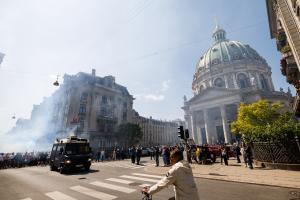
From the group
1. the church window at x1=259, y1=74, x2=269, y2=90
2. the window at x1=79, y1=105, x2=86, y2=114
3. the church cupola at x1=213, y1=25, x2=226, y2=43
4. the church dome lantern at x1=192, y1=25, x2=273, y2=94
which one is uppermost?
the church cupola at x1=213, y1=25, x2=226, y2=43

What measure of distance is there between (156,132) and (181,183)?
80.2 m

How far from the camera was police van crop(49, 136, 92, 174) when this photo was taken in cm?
1396

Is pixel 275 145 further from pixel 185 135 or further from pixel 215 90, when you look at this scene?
pixel 215 90

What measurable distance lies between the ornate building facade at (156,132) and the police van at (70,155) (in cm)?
5292

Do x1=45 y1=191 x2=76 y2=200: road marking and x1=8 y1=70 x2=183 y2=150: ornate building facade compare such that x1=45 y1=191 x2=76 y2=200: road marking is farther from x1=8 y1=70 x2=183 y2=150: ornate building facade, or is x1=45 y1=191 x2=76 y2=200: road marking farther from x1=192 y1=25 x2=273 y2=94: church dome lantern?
x1=192 y1=25 x2=273 y2=94: church dome lantern

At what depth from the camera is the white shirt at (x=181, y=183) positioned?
2998 mm

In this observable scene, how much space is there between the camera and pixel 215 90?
166 ft

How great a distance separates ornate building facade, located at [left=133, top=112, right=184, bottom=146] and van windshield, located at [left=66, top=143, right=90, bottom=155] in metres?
53.0

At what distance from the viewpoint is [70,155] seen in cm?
1442

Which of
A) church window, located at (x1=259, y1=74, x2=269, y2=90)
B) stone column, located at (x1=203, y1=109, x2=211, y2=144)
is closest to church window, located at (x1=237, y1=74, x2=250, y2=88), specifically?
church window, located at (x1=259, y1=74, x2=269, y2=90)

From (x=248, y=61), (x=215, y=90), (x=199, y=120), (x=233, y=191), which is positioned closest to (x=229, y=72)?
(x=248, y=61)

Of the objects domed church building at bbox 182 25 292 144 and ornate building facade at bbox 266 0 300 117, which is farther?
domed church building at bbox 182 25 292 144

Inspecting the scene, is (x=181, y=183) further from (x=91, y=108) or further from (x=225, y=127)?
(x=225, y=127)

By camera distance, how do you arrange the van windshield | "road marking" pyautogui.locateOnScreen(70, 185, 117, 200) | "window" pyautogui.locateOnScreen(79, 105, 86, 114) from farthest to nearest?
"window" pyautogui.locateOnScreen(79, 105, 86, 114) → the van windshield → "road marking" pyautogui.locateOnScreen(70, 185, 117, 200)
